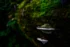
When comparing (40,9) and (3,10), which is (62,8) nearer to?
(40,9)

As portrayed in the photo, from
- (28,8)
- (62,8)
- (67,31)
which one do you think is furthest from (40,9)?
(67,31)

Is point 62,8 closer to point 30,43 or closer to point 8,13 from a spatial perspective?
point 30,43

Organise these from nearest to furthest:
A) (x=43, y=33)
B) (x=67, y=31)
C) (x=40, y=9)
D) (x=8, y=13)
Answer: (x=67, y=31), (x=43, y=33), (x=40, y=9), (x=8, y=13)

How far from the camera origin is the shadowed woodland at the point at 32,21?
2174 millimetres

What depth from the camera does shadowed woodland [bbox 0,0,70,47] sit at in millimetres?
2174

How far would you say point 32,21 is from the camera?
2.51 meters

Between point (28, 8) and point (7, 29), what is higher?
point (28, 8)

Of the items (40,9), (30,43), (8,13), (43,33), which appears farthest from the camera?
(8,13)

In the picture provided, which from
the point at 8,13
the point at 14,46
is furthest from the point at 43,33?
the point at 8,13

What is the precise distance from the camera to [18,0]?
2.77m

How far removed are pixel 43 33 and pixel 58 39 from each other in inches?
8.7

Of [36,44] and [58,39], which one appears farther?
[36,44]

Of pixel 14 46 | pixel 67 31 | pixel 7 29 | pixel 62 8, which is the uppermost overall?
pixel 62 8

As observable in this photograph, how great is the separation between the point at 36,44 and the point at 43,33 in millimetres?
253
